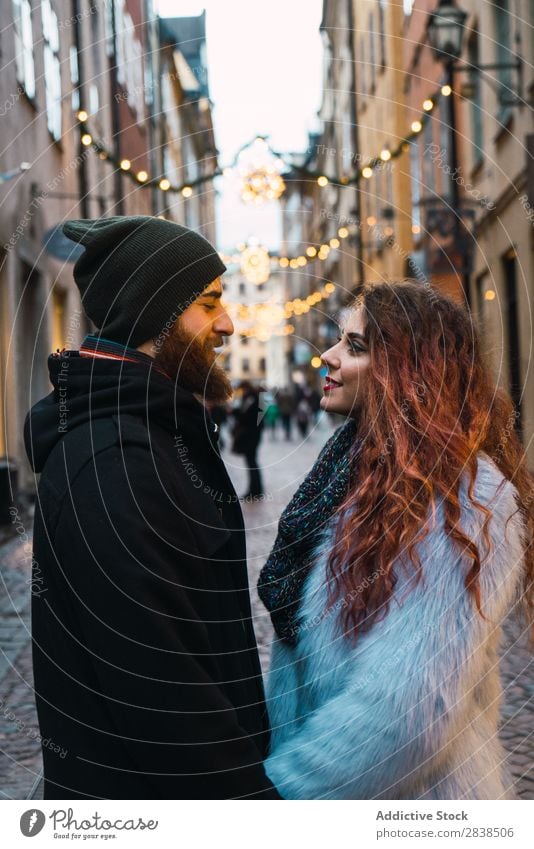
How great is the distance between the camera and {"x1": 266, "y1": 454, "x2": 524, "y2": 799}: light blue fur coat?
1711 millimetres

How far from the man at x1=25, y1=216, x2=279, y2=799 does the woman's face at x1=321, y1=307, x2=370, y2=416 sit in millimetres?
219

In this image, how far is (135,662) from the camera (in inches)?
61.1

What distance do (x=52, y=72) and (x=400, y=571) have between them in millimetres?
12877

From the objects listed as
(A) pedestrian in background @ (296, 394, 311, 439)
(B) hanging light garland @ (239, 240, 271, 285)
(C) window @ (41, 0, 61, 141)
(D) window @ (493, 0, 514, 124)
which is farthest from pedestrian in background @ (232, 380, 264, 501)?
(A) pedestrian in background @ (296, 394, 311, 439)

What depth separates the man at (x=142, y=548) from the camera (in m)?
1.56

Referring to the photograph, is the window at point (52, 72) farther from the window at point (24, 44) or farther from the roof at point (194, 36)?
the roof at point (194, 36)

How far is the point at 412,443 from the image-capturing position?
187 cm

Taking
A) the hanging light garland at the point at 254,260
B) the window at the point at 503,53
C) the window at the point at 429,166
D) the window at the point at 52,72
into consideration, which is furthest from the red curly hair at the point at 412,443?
the window at the point at 429,166

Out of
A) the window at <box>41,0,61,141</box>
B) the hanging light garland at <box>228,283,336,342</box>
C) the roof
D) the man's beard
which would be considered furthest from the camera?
the window at <box>41,0,61,141</box>

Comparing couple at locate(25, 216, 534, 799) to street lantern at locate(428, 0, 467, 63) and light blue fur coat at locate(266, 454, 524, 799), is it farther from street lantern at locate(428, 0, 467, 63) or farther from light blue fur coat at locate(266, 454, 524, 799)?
street lantern at locate(428, 0, 467, 63)

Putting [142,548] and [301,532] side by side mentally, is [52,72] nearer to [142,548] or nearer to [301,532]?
[301,532]

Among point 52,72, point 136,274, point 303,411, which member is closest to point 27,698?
point 136,274

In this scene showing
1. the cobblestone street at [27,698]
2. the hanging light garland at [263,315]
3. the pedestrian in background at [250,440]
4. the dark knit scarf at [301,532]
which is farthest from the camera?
the pedestrian in background at [250,440]

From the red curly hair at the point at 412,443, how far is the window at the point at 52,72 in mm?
10467
